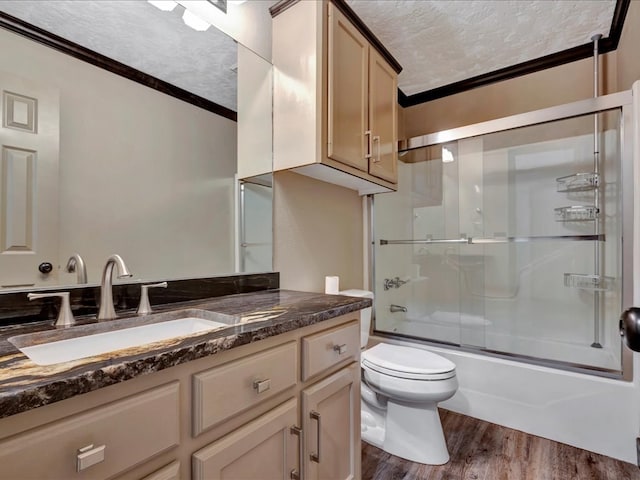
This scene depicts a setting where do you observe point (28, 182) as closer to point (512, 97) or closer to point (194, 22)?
point (194, 22)

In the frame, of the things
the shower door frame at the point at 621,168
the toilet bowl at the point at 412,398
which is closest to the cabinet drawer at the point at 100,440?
the toilet bowl at the point at 412,398

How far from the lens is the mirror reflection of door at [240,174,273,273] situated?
156cm

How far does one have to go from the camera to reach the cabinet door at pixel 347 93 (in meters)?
1.48

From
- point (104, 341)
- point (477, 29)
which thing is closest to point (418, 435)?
point (104, 341)

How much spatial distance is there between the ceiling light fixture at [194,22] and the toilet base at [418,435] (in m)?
1.97

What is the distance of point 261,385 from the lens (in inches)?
32.9

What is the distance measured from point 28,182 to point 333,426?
1214mm

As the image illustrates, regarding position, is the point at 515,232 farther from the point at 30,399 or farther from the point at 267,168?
the point at 30,399

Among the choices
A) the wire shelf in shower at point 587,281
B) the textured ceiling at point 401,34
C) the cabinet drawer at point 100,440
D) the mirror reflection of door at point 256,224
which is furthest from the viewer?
the wire shelf in shower at point 587,281

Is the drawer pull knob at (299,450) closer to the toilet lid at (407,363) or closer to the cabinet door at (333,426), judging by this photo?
the cabinet door at (333,426)

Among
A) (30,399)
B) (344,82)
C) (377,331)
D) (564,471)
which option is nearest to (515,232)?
(377,331)

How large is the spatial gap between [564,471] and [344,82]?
6.87ft

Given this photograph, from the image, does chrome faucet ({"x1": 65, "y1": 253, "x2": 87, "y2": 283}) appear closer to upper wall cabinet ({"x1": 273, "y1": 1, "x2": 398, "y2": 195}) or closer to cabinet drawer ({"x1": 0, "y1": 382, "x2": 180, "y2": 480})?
cabinet drawer ({"x1": 0, "y1": 382, "x2": 180, "y2": 480})

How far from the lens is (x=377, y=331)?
2549mm
